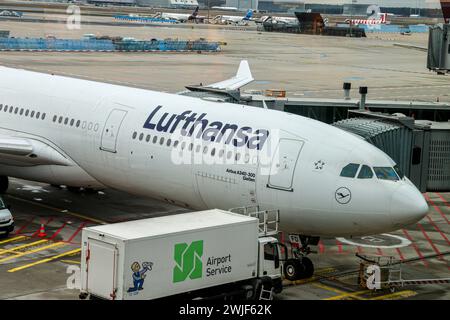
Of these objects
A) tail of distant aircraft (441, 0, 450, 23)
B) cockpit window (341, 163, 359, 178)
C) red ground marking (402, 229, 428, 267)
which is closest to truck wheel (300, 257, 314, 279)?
cockpit window (341, 163, 359, 178)

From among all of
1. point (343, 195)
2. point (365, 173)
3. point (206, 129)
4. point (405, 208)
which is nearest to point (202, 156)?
point (206, 129)

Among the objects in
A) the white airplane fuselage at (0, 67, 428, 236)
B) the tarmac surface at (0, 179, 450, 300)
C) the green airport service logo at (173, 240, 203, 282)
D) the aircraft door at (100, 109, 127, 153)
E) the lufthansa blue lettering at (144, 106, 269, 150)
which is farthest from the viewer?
the aircraft door at (100, 109, 127, 153)

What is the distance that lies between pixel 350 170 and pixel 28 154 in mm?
13892

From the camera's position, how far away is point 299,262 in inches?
1093

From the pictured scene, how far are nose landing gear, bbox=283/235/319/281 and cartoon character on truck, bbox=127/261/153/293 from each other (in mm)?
6724

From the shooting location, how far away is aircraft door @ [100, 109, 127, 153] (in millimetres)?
32750

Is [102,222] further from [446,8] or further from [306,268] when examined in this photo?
[446,8]

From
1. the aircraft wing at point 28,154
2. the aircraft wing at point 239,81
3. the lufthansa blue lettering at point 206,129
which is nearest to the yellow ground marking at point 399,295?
the lufthansa blue lettering at point 206,129

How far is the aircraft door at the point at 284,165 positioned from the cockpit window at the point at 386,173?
249 centimetres

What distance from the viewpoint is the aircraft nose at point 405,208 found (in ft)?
86.8

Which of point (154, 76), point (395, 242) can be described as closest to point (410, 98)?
point (154, 76)

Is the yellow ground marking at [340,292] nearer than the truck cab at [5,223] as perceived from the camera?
Yes

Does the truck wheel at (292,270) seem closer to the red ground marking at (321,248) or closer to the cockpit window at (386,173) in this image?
the cockpit window at (386,173)

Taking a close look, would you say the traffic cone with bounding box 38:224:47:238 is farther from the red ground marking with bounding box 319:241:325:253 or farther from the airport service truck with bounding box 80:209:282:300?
the red ground marking with bounding box 319:241:325:253
